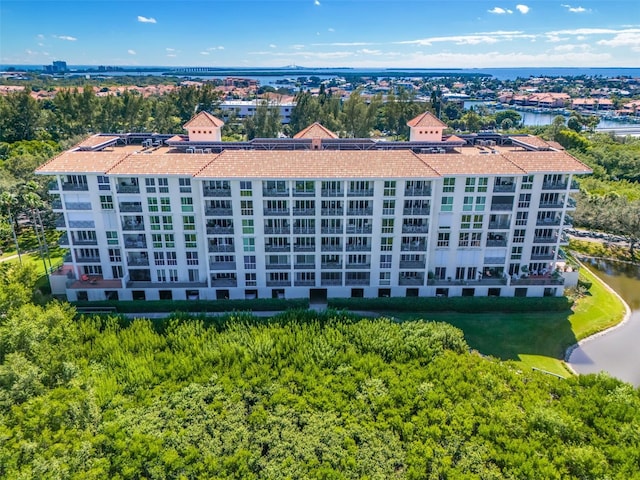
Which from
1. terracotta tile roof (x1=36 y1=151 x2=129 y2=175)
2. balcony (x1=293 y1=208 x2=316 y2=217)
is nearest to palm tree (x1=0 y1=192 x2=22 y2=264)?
terracotta tile roof (x1=36 y1=151 x2=129 y2=175)

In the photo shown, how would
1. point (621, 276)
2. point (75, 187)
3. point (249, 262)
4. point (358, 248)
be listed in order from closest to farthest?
1. point (75, 187)
2. point (358, 248)
3. point (249, 262)
4. point (621, 276)

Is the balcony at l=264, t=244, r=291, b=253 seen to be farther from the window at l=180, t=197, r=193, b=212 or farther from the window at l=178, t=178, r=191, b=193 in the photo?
the window at l=178, t=178, r=191, b=193

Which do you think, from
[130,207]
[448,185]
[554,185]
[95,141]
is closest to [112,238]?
[130,207]

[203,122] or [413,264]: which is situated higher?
[203,122]

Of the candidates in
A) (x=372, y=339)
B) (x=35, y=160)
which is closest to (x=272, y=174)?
(x=372, y=339)

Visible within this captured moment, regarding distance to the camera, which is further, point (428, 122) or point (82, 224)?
point (428, 122)

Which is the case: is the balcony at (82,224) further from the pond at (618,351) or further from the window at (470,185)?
the pond at (618,351)

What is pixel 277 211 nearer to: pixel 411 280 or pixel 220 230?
pixel 220 230
